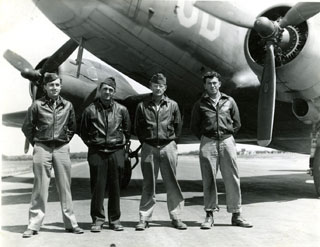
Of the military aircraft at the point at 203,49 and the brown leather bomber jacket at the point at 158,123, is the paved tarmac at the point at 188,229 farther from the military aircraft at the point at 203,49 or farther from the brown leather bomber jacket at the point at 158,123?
the military aircraft at the point at 203,49

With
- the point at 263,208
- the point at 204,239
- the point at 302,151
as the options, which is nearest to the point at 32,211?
the point at 204,239

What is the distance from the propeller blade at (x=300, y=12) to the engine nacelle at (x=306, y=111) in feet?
5.51

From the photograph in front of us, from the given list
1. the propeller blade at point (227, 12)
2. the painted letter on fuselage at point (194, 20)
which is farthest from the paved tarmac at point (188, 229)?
the painted letter on fuselage at point (194, 20)

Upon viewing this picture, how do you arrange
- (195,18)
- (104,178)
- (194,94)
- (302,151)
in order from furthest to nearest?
(302,151) → (194,94) → (195,18) → (104,178)

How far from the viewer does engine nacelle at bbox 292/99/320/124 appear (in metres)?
7.75

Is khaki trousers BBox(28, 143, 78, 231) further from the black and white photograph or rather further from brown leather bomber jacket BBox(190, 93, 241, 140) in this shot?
brown leather bomber jacket BBox(190, 93, 241, 140)

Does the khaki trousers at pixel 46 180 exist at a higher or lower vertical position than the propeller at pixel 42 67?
lower

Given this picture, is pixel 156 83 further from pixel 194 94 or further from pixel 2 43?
pixel 194 94

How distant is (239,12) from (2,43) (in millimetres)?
4209

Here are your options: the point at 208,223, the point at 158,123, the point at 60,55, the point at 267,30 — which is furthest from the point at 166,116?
the point at 60,55

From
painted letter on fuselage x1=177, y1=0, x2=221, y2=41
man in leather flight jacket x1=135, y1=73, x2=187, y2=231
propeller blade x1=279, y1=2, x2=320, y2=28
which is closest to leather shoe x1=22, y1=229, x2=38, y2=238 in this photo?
man in leather flight jacket x1=135, y1=73, x2=187, y2=231

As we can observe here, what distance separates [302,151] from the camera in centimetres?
1302

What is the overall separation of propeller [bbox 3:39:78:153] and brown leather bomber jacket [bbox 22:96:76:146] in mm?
4540

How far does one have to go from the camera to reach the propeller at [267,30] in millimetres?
6891
